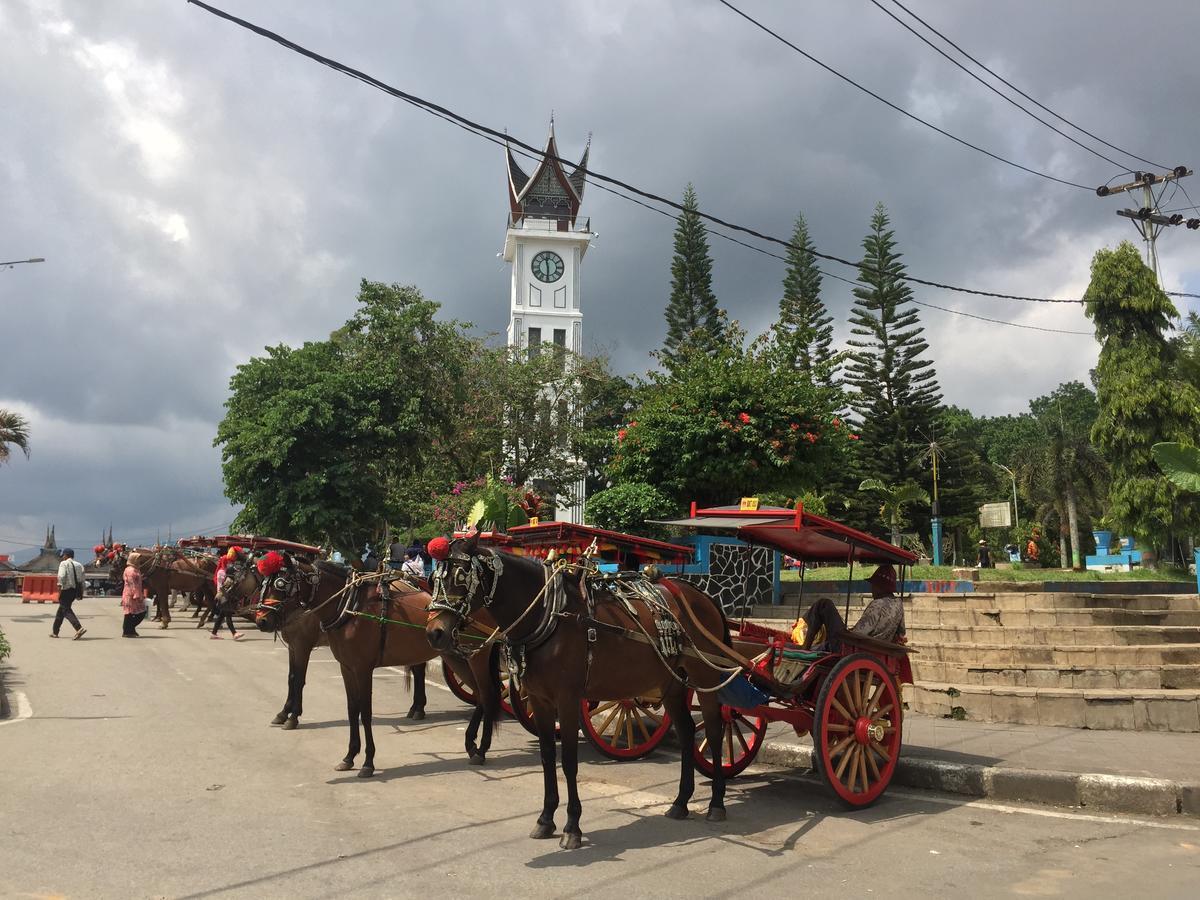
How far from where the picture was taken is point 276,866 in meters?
5.11

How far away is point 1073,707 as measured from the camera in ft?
31.0

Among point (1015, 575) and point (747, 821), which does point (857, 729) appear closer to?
point (747, 821)

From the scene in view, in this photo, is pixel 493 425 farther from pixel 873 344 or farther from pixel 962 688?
pixel 962 688

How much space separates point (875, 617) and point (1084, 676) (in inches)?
160

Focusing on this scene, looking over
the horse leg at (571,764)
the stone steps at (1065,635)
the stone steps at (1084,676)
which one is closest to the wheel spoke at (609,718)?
the horse leg at (571,764)

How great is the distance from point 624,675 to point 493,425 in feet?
90.8

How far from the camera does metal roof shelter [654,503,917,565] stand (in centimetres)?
691

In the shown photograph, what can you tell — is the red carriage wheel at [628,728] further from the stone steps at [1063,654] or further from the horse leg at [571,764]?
the stone steps at [1063,654]

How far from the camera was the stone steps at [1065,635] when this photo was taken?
37.4 feet

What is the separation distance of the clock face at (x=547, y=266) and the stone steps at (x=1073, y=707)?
160 ft

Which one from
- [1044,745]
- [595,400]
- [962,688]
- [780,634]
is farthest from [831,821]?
[595,400]

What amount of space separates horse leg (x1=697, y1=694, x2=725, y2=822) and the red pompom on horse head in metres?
4.17

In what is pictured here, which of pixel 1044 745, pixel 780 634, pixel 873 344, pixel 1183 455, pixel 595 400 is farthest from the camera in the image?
pixel 873 344

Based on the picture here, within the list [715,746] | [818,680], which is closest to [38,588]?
[715,746]
